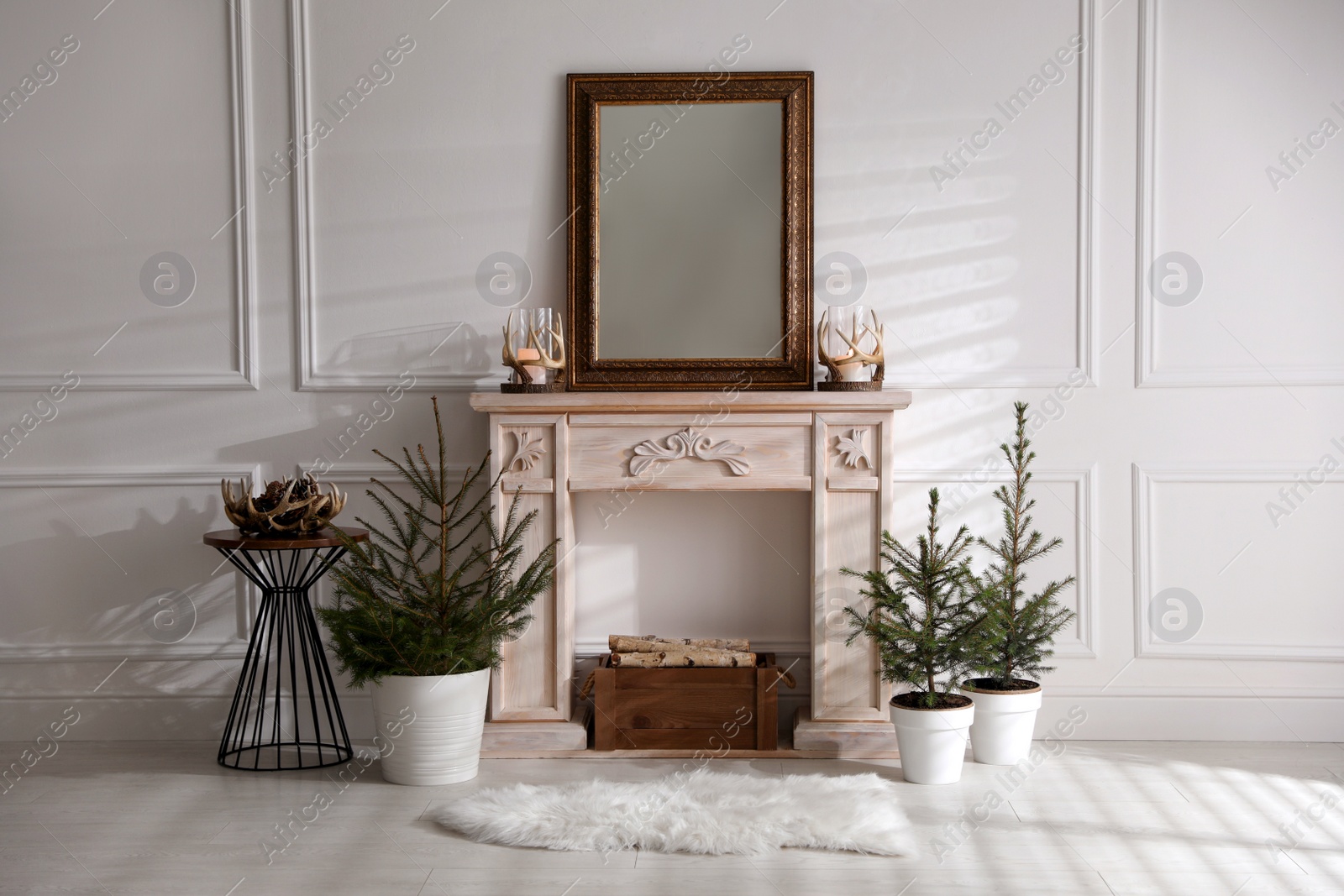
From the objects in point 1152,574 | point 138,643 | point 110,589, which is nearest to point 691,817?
point 1152,574

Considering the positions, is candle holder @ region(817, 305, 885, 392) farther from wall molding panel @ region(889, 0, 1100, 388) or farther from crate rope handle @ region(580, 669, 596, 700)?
crate rope handle @ region(580, 669, 596, 700)

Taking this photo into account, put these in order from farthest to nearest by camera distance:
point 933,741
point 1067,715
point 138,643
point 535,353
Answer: point 138,643
point 1067,715
point 535,353
point 933,741

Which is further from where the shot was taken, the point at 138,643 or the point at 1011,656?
the point at 138,643

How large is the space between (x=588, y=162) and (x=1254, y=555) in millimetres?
2596

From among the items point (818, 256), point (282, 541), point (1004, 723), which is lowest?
point (1004, 723)

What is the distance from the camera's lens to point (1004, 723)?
9.82ft

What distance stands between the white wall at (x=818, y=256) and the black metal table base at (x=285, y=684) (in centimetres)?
15

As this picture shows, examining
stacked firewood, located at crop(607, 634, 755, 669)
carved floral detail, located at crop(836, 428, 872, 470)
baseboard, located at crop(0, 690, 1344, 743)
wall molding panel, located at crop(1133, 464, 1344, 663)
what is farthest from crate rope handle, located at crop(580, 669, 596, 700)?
wall molding panel, located at crop(1133, 464, 1344, 663)

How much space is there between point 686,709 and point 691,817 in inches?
25.3

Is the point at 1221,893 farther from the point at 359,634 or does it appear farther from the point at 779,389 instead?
the point at 359,634

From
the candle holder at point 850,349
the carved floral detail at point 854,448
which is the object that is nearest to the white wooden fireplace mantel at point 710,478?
the carved floral detail at point 854,448

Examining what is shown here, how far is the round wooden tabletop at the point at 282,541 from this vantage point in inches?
115

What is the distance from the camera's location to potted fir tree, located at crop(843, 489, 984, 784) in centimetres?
282

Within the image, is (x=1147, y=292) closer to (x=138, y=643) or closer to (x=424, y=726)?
(x=424, y=726)
